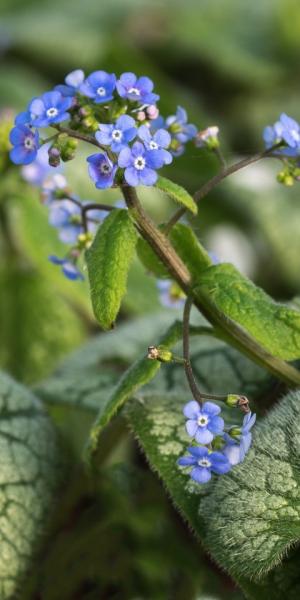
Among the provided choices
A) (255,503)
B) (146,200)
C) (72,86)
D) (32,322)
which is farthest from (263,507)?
(146,200)

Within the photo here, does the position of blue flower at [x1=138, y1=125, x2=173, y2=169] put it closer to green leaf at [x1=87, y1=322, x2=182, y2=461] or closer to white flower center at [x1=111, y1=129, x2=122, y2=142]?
white flower center at [x1=111, y1=129, x2=122, y2=142]

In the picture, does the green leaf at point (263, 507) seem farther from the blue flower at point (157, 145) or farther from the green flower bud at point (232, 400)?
the blue flower at point (157, 145)

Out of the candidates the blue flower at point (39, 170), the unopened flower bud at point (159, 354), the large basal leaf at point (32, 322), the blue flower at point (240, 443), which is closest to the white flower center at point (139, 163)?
the unopened flower bud at point (159, 354)

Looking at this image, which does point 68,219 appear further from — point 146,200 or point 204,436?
point 146,200

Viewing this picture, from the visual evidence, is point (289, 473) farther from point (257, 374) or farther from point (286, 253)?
point (286, 253)

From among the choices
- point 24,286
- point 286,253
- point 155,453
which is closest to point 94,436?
point 155,453

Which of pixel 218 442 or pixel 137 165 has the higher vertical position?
pixel 137 165

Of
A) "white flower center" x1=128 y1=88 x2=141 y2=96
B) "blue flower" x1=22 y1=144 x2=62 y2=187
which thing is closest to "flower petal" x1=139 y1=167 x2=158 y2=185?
"white flower center" x1=128 y1=88 x2=141 y2=96
